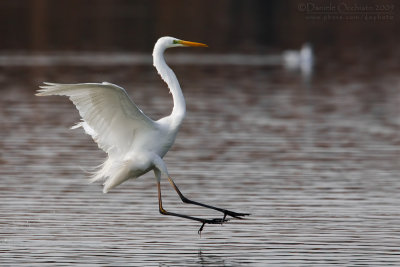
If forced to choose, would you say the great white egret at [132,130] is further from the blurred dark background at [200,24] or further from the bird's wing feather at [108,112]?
the blurred dark background at [200,24]

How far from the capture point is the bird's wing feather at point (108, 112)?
1151cm

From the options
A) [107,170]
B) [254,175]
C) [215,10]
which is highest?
[107,170]

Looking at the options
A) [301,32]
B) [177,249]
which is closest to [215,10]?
[301,32]

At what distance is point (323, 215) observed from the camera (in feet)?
43.7

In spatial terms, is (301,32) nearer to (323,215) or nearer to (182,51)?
(182,51)

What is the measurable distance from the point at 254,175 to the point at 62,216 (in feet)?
14.2

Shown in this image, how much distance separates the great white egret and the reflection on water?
0.69 meters

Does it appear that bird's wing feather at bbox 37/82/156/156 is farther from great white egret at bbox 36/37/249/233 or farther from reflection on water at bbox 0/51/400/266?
reflection on water at bbox 0/51/400/266

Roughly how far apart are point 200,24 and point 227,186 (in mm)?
43947

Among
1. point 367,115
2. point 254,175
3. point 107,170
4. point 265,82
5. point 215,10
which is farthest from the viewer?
point 215,10

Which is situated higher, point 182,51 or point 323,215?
point 323,215

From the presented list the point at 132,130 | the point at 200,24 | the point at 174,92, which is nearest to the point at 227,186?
the point at 132,130

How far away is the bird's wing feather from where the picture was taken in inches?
453

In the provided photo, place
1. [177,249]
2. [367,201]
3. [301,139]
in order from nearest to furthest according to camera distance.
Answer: [177,249]
[367,201]
[301,139]
